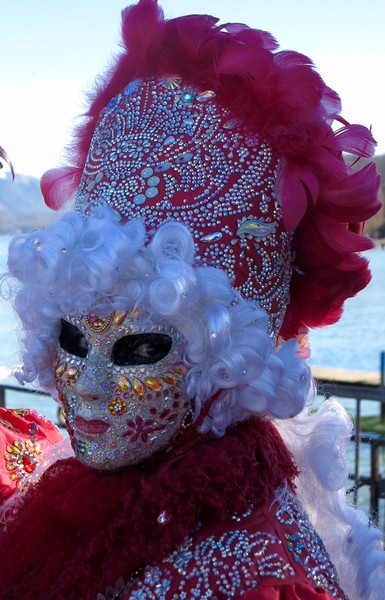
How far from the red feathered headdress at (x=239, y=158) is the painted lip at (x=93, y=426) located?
358 mm

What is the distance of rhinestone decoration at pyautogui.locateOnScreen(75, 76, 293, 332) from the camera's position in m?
1.43

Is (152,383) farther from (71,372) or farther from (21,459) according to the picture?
(21,459)

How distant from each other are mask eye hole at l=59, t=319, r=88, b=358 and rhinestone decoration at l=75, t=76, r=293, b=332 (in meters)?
0.23

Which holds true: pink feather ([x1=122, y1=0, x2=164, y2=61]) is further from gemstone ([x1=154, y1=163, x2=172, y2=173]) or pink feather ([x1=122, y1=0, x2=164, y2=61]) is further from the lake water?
the lake water

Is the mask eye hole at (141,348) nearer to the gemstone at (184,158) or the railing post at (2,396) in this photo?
the gemstone at (184,158)

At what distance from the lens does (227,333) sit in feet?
4.44

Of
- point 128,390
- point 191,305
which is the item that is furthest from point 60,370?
point 191,305

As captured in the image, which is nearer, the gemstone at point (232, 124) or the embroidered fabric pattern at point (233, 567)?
the embroidered fabric pattern at point (233, 567)

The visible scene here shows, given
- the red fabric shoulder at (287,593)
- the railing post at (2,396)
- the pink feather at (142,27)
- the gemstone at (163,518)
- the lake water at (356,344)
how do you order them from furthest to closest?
the lake water at (356,344) < the railing post at (2,396) < the pink feather at (142,27) < the gemstone at (163,518) < the red fabric shoulder at (287,593)

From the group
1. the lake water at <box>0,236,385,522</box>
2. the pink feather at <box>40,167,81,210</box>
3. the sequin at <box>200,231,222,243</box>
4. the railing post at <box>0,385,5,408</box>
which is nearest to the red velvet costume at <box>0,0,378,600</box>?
the sequin at <box>200,231,222,243</box>

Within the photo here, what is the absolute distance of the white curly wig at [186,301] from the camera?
135 cm

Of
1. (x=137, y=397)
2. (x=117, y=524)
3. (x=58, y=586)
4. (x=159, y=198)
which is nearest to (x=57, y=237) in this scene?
(x=159, y=198)

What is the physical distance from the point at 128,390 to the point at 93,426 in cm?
10

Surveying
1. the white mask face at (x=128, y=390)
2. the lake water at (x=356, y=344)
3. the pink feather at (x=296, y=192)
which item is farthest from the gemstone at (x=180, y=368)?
the lake water at (x=356, y=344)
